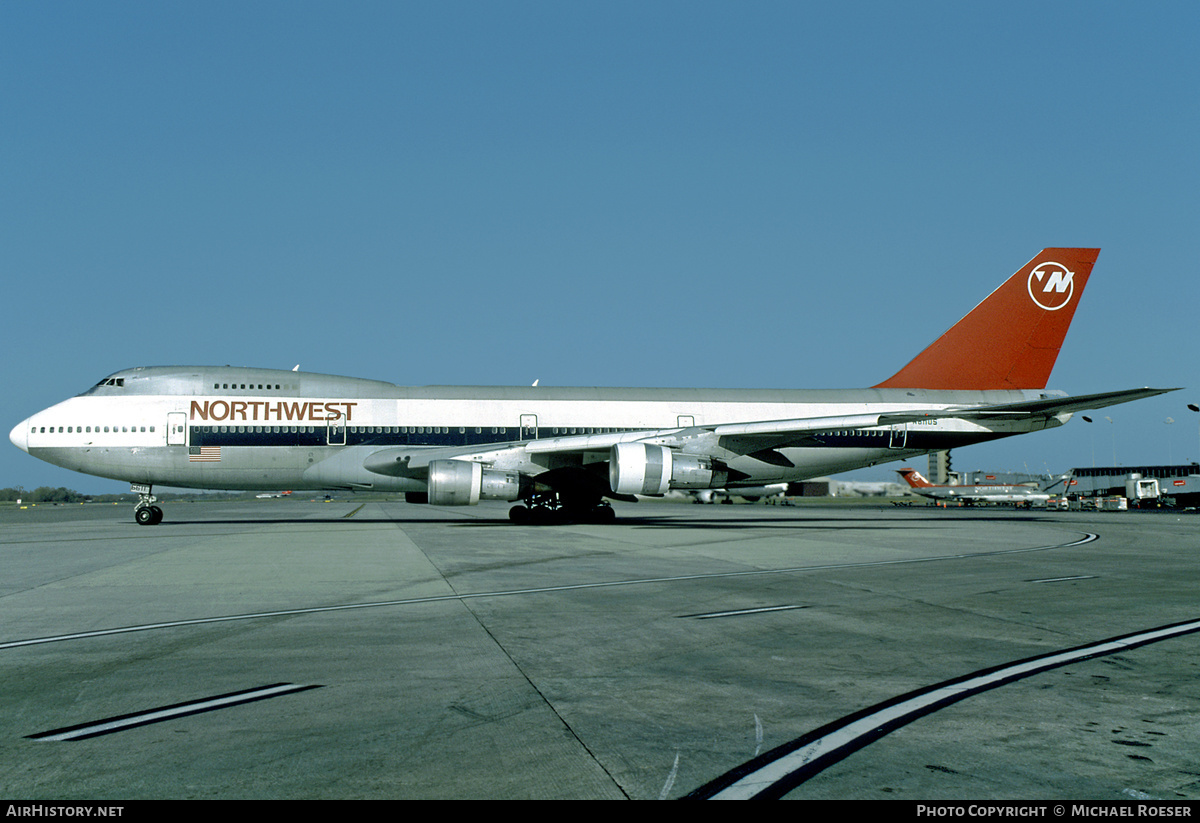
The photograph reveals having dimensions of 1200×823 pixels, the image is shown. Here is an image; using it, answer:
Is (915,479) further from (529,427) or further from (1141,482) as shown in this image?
Answer: (529,427)

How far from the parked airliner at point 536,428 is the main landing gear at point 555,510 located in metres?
0.06

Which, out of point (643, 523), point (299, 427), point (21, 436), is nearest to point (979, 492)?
point (643, 523)

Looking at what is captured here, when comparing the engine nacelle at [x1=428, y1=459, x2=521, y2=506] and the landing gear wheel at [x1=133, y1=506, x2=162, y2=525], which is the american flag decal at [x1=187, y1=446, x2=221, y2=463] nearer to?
the landing gear wheel at [x1=133, y1=506, x2=162, y2=525]

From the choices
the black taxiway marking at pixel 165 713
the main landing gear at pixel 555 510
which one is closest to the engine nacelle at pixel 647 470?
the main landing gear at pixel 555 510

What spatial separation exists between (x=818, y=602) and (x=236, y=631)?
618 centimetres

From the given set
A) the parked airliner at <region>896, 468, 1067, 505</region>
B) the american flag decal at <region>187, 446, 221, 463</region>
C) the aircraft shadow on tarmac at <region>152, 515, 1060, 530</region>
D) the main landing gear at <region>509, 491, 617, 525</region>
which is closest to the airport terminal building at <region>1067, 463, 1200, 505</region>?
the parked airliner at <region>896, 468, 1067, 505</region>

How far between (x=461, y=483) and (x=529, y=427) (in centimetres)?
465

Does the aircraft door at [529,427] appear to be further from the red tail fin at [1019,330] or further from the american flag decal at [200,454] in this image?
the red tail fin at [1019,330]

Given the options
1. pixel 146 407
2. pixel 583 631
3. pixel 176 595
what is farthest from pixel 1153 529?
pixel 146 407

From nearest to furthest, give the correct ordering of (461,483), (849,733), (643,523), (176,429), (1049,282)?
(849,733), (461,483), (176,429), (643,523), (1049,282)

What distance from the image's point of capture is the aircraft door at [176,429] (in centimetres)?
2525

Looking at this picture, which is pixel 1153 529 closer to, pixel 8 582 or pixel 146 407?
pixel 8 582

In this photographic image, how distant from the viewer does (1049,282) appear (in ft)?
94.4

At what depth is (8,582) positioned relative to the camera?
11.6 m
